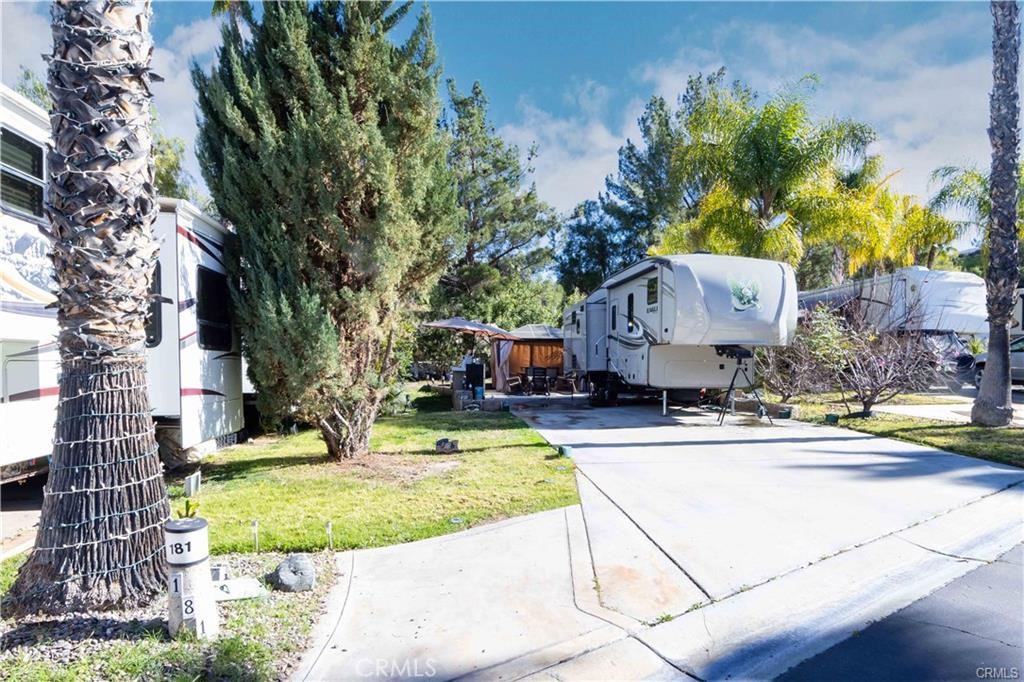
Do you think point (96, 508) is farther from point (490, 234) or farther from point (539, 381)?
point (490, 234)

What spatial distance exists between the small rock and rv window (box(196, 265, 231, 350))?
400 centimetres

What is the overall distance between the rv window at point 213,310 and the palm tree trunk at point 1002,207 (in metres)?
12.3

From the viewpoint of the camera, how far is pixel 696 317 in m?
10.3

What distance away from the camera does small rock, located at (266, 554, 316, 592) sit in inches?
144

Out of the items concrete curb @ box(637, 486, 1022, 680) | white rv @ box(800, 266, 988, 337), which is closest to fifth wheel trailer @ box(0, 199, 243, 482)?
concrete curb @ box(637, 486, 1022, 680)

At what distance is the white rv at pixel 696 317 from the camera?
1036 centimetres

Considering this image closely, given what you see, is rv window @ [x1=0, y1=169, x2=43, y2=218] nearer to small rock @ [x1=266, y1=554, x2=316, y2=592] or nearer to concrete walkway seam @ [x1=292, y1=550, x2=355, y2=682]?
small rock @ [x1=266, y1=554, x2=316, y2=592]

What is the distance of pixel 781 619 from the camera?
340 centimetres

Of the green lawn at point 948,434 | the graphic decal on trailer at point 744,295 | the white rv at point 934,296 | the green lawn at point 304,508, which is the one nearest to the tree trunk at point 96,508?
the green lawn at point 304,508

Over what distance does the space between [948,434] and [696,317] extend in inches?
170

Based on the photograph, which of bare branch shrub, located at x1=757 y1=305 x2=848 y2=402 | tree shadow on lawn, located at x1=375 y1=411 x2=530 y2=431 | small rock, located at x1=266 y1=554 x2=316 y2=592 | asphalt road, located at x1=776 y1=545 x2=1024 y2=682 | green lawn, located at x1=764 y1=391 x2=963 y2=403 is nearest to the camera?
asphalt road, located at x1=776 y1=545 x2=1024 y2=682

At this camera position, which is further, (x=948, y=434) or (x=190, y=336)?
(x=948, y=434)

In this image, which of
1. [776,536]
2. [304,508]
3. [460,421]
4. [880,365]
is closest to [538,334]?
[460,421]

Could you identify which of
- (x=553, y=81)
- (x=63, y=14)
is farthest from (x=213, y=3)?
(x=63, y=14)
